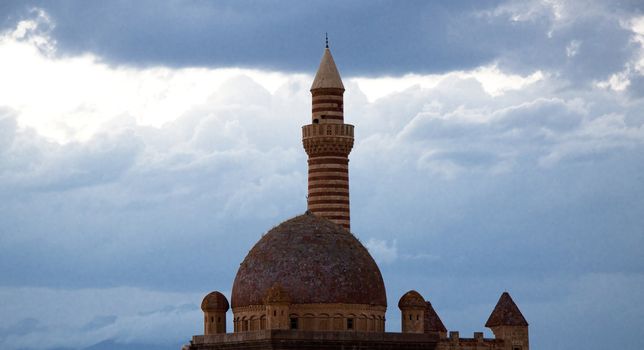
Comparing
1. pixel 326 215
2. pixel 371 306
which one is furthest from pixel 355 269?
pixel 326 215

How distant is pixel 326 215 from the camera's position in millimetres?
101750

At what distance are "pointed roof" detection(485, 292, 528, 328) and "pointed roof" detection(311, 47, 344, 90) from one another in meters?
14.8

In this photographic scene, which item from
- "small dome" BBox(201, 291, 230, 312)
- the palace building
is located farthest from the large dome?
"small dome" BBox(201, 291, 230, 312)

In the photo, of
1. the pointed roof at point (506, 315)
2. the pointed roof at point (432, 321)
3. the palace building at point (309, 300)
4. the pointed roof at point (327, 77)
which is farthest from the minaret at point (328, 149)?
the pointed roof at point (506, 315)

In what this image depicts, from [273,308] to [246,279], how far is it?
3.20 meters

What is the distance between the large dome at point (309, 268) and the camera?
89.0 m

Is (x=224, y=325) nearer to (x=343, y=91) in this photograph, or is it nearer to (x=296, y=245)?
(x=296, y=245)

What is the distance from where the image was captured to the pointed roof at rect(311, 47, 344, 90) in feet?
338

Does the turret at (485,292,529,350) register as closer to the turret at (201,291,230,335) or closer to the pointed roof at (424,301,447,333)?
the pointed roof at (424,301,447,333)

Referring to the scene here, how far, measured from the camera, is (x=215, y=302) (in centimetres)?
9206

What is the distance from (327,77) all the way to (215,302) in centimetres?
1714

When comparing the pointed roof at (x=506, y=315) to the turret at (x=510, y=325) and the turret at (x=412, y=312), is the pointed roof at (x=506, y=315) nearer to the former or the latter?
the turret at (x=510, y=325)

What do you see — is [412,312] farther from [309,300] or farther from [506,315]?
[506,315]

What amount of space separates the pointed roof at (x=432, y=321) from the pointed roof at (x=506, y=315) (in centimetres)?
265
